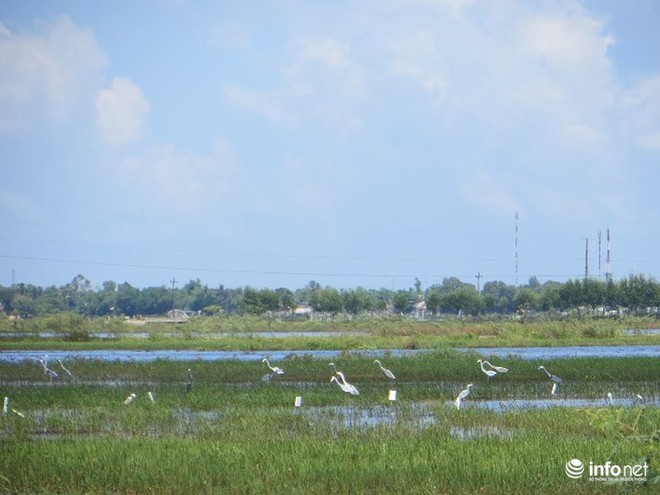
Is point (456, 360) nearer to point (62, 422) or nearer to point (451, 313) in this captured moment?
point (62, 422)

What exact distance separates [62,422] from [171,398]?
3.75 meters

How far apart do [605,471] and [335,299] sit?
10052 cm

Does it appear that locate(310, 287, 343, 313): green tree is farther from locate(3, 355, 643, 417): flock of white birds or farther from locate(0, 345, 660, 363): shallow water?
locate(3, 355, 643, 417): flock of white birds

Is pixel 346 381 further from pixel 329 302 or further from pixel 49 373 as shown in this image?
pixel 329 302

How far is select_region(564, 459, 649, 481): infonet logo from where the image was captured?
13.1m

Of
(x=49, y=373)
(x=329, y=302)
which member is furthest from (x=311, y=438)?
(x=329, y=302)

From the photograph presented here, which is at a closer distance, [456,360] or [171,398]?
[171,398]

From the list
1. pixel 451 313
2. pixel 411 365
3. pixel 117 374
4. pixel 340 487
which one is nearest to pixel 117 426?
pixel 340 487

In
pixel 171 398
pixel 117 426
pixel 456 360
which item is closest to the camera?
pixel 117 426

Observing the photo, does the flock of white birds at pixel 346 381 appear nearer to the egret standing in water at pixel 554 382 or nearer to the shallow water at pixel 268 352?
the egret standing in water at pixel 554 382

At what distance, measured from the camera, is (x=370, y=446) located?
15.6 meters

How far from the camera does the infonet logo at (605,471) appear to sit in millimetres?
13070

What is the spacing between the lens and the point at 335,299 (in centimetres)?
11425

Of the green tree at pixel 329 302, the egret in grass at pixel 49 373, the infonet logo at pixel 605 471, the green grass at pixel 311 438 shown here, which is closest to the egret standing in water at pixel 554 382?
the green grass at pixel 311 438
